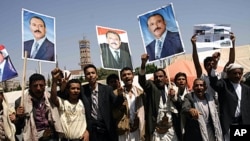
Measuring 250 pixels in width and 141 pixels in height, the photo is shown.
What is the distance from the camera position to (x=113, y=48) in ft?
21.2

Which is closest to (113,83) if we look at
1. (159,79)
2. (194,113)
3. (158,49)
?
(159,79)

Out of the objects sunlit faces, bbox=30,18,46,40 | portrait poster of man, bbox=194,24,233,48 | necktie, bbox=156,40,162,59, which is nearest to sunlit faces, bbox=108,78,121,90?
necktie, bbox=156,40,162,59

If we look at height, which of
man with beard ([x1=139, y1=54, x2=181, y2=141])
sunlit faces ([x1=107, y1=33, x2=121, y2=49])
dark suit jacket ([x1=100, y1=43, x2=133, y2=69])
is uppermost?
sunlit faces ([x1=107, y1=33, x2=121, y2=49])

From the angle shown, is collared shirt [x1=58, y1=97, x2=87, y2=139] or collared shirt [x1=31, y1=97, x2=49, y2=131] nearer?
collared shirt [x1=31, y1=97, x2=49, y2=131]

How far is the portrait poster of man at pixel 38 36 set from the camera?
4965mm

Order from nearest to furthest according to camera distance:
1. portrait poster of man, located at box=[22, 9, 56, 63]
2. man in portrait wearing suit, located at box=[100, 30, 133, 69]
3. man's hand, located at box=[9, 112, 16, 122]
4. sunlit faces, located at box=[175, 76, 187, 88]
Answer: man's hand, located at box=[9, 112, 16, 122] < sunlit faces, located at box=[175, 76, 187, 88] < portrait poster of man, located at box=[22, 9, 56, 63] < man in portrait wearing suit, located at box=[100, 30, 133, 69]

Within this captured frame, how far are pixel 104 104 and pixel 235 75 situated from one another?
1.95 meters

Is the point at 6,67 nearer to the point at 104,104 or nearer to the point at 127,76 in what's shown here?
the point at 104,104

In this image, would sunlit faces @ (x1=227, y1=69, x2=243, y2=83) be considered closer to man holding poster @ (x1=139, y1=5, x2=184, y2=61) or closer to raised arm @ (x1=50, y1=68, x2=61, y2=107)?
man holding poster @ (x1=139, y1=5, x2=184, y2=61)

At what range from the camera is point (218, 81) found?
445 cm

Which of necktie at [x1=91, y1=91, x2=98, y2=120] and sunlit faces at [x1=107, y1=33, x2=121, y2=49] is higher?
sunlit faces at [x1=107, y1=33, x2=121, y2=49]

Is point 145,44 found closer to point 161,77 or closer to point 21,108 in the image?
point 161,77

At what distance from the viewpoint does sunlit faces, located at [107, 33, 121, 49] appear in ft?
21.3

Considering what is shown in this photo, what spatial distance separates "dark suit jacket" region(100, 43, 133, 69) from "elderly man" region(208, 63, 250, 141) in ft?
7.36
